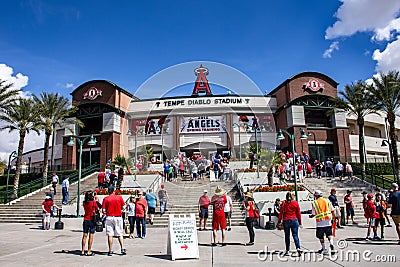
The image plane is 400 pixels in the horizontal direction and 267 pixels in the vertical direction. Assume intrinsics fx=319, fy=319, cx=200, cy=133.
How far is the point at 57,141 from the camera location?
41.5 m

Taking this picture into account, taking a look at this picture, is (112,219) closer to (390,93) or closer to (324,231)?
(324,231)

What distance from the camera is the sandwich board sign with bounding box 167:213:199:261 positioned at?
664 cm

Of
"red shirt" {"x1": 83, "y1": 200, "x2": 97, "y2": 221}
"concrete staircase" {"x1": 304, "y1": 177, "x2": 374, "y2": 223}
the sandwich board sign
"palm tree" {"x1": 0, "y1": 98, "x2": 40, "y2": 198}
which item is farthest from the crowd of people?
"palm tree" {"x1": 0, "y1": 98, "x2": 40, "y2": 198}

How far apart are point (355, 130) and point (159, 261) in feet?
134

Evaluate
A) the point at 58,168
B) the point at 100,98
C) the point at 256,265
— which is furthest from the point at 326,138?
the point at 256,265

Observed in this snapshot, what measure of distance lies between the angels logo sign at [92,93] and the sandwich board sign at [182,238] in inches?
1243

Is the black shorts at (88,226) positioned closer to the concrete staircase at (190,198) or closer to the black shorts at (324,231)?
the black shorts at (324,231)

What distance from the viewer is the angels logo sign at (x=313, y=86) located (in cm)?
3634

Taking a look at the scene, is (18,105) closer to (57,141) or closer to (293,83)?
(57,141)

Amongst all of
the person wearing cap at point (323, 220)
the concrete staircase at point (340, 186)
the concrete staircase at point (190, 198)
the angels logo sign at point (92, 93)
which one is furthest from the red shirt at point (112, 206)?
the angels logo sign at point (92, 93)

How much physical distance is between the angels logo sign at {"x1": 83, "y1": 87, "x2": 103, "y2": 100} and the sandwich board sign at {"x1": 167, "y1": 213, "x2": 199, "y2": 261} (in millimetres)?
31585

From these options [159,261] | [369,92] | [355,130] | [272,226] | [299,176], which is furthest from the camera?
[355,130]

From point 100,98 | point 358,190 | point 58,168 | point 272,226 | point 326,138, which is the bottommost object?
point 272,226

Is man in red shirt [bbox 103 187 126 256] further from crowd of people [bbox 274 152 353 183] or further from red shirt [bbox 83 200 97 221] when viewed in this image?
crowd of people [bbox 274 152 353 183]
